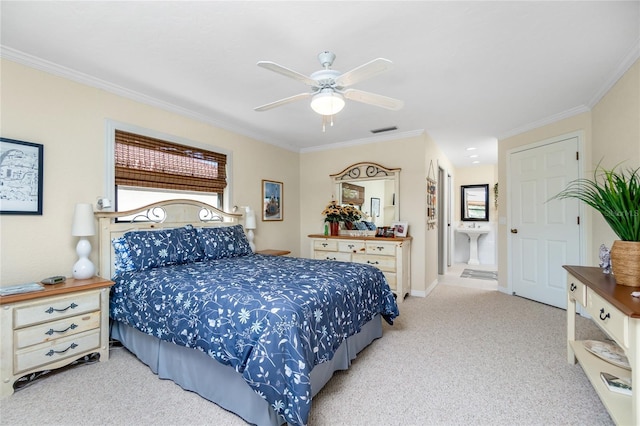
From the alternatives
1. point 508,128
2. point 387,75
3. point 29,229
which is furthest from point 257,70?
point 508,128

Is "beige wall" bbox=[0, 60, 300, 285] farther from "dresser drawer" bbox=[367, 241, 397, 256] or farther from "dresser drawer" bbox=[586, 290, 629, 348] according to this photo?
"dresser drawer" bbox=[586, 290, 629, 348]

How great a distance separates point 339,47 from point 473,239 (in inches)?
247

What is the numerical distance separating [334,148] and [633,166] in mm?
3641

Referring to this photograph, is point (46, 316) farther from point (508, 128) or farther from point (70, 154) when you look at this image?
point (508, 128)

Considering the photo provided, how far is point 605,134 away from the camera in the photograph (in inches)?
116

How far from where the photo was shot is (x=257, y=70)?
2498 mm

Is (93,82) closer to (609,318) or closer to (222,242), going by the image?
(222,242)

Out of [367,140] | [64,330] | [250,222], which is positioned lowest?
[64,330]

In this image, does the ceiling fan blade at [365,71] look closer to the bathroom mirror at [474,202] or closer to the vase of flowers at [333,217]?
the vase of flowers at [333,217]

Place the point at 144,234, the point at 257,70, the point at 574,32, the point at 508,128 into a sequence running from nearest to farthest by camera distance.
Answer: the point at 574,32, the point at 257,70, the point at 144,234, the point at 508,128

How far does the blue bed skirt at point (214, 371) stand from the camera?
1.65 m

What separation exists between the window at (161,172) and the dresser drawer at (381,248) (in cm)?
221

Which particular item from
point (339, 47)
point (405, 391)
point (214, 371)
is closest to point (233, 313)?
point (214, 371)

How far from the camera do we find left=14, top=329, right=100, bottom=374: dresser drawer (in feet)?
6.41
